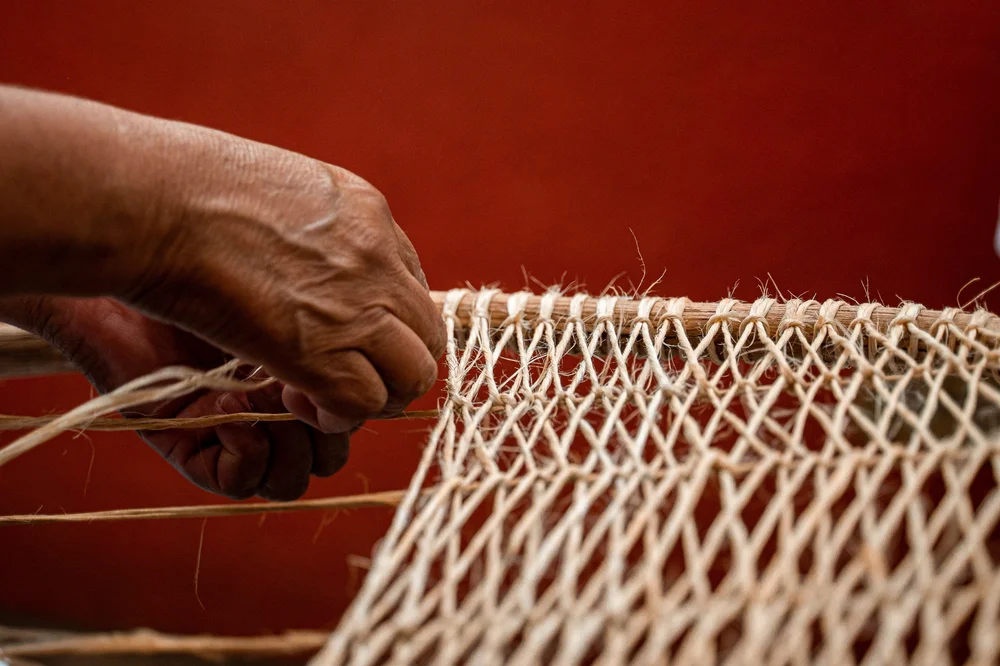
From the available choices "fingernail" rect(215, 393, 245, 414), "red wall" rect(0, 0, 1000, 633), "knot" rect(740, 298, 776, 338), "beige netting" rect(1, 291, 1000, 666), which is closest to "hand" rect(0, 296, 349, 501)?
"fingernail" rect(215, 393, 245, 414)

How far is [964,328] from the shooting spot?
61 cm

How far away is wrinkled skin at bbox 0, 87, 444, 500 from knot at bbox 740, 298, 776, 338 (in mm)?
248

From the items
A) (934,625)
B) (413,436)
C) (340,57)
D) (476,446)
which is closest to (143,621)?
(413,436)

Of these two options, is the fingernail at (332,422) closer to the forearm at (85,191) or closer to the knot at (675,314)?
the forearm at (85,191)

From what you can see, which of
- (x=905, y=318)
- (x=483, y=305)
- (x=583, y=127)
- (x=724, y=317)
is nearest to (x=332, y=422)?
(x=483, y=305)

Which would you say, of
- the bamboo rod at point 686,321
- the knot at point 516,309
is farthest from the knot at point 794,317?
the knot at point 516,309

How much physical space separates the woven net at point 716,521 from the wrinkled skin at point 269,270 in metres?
0.07

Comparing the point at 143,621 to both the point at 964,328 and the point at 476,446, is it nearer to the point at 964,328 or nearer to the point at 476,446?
the point at 476,446

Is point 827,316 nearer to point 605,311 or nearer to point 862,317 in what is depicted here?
point 862,317

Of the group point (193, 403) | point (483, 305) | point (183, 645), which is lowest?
point (183, 645)

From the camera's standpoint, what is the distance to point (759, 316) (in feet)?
2.10

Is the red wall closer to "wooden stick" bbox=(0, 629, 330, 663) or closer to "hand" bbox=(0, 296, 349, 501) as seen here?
"hand" bbox=(0, 296, 349, 501)

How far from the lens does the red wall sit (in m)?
1.43

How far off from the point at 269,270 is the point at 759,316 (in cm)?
39
